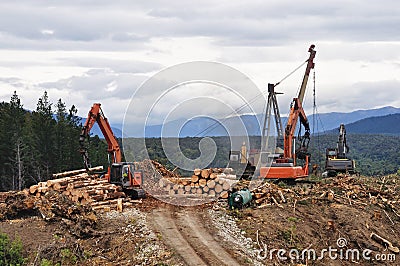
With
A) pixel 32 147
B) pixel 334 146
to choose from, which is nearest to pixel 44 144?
pixel 32 147

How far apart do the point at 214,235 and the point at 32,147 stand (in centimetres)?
3074

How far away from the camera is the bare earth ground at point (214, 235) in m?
16.2

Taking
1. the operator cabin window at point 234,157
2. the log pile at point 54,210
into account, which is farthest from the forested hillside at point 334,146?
the log pile at point 54,210

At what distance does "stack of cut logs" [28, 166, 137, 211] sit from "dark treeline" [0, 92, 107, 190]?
2173 cm

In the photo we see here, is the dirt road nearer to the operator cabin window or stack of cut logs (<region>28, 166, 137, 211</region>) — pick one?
stack of cut logs (<region>28, 166, 137, 211</region>)

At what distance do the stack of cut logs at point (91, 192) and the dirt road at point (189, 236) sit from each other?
1.79 meters

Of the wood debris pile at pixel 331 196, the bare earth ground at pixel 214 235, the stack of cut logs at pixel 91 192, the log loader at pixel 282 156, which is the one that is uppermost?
the log loader at pixel 282 156

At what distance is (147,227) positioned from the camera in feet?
61.5

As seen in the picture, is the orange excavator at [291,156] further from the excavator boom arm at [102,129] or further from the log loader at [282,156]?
the excavator boom arm at [102,129]

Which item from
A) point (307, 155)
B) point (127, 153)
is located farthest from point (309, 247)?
point (307, 155)

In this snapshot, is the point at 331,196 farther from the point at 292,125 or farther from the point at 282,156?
the point at 292,125

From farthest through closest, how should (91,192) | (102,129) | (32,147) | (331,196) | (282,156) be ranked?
(32,147) → (282,156) → (102,129) → (331,196) → (91,192)

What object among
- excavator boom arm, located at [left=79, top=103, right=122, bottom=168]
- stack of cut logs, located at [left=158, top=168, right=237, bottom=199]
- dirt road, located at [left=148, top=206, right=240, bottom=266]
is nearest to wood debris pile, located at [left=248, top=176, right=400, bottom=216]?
A: stack of cut logs, located at [left=158, top=168, right=237, bottom=199]

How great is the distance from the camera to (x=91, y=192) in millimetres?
21984
